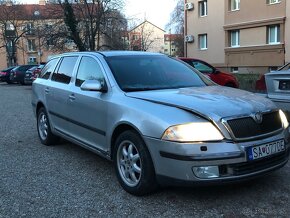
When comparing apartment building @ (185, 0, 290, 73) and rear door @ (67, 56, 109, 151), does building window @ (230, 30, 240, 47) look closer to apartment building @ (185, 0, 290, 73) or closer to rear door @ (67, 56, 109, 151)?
apartment building @ (185, 0, 290, 73)

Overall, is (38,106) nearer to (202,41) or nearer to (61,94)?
(61,94)

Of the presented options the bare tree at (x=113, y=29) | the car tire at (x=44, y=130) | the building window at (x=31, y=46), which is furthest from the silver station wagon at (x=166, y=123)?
the building window at (x=31, y=46)

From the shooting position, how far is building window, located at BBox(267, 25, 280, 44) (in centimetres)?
2802

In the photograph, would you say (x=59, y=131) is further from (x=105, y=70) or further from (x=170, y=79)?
(x=170, y=79)

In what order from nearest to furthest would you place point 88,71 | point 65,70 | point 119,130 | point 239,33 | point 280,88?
point 119,130 → point 88,71 → point 65,70 → point 280,88 → point 239,33

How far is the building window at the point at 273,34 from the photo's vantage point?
91.9 ft

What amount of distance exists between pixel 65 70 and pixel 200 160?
3.39 m

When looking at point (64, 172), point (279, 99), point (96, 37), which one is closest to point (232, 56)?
point (96, 37)

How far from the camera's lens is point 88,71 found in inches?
229

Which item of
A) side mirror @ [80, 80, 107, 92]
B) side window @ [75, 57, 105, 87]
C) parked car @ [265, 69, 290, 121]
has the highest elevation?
side window @ [75, 57, 105, 87]

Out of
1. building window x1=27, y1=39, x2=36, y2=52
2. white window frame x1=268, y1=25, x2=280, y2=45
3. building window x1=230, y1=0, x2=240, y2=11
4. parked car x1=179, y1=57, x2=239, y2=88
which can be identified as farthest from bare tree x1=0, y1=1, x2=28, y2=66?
parked car x1=179, y1=57, x2=239, y2=88

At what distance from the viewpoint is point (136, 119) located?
4.45 m

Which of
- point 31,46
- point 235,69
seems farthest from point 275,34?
point 31,46

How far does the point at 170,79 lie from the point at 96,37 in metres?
35.4
